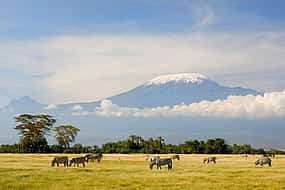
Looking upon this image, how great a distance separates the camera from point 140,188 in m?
28.9

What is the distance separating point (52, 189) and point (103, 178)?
7.22 m

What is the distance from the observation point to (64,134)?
119562 mm

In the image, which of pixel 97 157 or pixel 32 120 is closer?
pixel 97 157

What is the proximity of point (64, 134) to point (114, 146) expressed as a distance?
12.6 m

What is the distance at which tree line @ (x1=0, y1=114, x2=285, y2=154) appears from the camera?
109 metres

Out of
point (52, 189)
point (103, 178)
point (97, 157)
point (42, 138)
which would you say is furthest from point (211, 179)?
point (42, 138)

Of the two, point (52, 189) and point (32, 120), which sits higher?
point (32, 120)

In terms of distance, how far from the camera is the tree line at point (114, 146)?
109m

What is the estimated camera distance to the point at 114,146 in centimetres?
11494

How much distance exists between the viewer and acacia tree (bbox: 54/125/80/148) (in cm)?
11800

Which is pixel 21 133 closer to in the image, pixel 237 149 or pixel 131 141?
pixel 131 141

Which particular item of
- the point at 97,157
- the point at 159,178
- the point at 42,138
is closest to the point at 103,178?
the point at 159,178

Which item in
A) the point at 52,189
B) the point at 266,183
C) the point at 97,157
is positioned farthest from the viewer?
the point at 97,157

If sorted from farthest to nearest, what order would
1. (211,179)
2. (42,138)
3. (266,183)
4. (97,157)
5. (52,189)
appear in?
(42,138) → (97,157) → (211,179) → (266,183) → (52,189)
